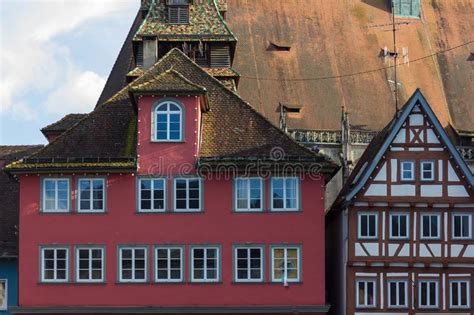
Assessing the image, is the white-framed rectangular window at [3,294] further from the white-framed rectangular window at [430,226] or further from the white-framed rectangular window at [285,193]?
the white-framed rectangular window at [430,226]

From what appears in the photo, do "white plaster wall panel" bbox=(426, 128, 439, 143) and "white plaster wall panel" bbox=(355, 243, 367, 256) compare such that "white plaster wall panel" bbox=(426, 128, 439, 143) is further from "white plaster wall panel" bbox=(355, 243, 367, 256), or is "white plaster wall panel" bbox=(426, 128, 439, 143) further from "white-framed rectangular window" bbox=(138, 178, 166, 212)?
"white-framed rectangular window" bbox=(138, 178, 166, 212)

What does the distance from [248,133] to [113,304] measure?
25.9 feet

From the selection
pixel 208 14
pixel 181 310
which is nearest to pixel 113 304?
pixel 181 310

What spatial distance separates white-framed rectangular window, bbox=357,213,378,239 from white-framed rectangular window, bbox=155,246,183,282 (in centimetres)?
650

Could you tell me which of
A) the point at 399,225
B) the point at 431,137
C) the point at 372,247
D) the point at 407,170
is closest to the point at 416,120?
the point at 431,137

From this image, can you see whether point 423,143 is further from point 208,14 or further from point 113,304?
point 208,14

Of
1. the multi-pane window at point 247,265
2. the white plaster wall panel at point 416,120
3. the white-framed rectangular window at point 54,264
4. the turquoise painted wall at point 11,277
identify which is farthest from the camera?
the turquoise painted wall at point 11,277

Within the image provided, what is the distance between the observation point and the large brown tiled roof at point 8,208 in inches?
1940

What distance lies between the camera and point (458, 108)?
75.1 m

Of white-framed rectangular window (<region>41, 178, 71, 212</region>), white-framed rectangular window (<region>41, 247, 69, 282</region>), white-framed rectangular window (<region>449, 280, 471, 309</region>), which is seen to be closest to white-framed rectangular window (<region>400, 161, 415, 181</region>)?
white-framed rectangular window (<region>449, 280, 471, 309</region>)

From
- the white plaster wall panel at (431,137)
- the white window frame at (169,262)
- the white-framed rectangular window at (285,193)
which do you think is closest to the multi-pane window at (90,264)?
the white window frame at (169,262)

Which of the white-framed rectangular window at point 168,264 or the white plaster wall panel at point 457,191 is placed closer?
the white-framed rectangular window at point 168,264

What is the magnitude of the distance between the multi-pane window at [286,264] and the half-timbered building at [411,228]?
1.89 m

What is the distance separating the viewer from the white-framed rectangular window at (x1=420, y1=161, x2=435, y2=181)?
46.9 metres
